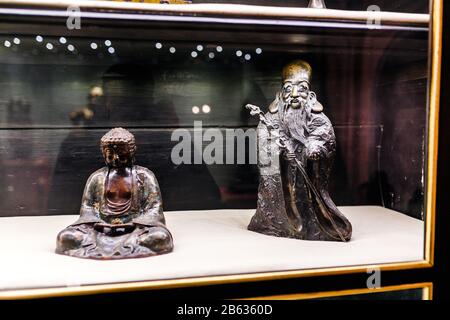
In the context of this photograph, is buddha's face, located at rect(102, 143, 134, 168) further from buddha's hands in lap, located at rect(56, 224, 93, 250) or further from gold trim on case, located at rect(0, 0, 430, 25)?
gold trim on case, located at rect(0, 0, 430, 25)

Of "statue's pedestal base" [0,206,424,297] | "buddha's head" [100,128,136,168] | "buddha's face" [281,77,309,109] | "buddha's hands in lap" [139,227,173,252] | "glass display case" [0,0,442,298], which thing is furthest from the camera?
"buddha's face" [281,77,309,109]

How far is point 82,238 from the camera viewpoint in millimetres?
1426

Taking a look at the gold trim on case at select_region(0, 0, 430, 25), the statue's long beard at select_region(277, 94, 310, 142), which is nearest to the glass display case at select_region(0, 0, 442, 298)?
the gold trim on case at select_region(0, 0, 430, 25)

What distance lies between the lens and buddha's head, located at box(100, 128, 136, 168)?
5.11ft

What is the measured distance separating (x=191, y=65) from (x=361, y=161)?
0.93m

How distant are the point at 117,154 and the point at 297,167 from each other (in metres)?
0.67

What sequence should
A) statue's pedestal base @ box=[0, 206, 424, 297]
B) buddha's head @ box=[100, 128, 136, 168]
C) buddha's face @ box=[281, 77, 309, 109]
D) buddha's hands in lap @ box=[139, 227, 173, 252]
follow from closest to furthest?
statue's pedestal base @ box=[0, 206, 424, 297]
buddha's hands in lap @ box=[139, 227, 173, 252]
buddha's head @ box=[100, 128, 136, 168]
buddha's face @ box=[281, 77, 309, 109]

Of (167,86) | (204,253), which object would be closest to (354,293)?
(204,253)

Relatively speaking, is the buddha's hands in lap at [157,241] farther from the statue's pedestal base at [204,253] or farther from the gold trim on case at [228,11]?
the gold trim on case at [228,11]

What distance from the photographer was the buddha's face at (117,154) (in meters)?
1.57

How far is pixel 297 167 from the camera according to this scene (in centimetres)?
164
